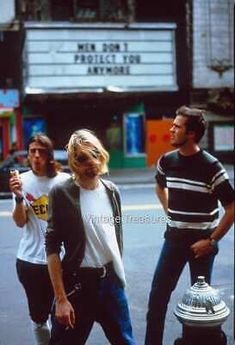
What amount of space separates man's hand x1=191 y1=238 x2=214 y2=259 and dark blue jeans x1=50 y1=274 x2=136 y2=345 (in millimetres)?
495

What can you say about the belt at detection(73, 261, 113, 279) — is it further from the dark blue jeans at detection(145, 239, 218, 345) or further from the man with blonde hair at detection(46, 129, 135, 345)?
the dark blue jeans at detection(145, 239, 218, 345)

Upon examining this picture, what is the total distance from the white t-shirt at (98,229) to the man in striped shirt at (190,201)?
0.47 metres

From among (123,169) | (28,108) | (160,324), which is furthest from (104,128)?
(160,324)

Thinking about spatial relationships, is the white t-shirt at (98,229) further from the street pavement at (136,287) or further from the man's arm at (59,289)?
the street pavement at (136,287)

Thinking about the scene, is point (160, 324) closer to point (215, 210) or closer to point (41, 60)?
point (215, 210)

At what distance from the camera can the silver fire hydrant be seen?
2582mm

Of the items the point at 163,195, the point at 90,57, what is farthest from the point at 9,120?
the point at 163,195

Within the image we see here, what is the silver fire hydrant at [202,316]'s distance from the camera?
2.58 meters

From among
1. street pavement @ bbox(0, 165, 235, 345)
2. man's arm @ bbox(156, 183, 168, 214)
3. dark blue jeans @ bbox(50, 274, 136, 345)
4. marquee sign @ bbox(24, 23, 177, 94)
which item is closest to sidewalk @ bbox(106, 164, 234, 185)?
marquee sign @ bbox(24, 23, 177, 94)

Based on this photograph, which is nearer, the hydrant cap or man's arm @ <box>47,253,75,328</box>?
man's arm @ <box>47,253,75,328</box>

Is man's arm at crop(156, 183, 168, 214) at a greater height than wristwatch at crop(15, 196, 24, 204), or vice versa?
wristwatch at crop(15, 196, 24, 204)

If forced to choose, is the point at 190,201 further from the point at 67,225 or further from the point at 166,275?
the point at 67,225

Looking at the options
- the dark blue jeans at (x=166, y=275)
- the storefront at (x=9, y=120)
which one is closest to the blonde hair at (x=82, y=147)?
the dark blue jeans at (x=166, y=275)

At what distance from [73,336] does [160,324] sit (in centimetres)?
87
